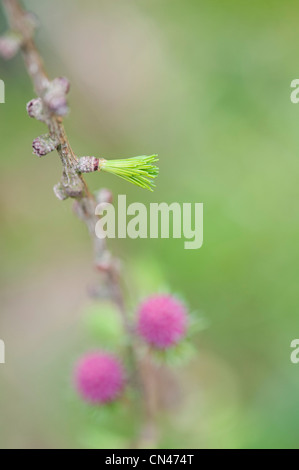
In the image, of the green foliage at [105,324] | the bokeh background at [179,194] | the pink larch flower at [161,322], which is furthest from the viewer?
the bokeh background at [179,194]

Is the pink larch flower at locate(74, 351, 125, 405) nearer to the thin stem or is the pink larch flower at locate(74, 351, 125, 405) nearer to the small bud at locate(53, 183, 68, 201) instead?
the thin stem

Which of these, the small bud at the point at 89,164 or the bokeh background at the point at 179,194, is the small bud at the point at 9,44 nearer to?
the small bud at the point at 89,164

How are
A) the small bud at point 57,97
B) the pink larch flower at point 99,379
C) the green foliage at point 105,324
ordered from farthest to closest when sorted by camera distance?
1. the green foliage at point 105,324
2. the pink larch flower at point 99,379
3. the small bud at point 57,97

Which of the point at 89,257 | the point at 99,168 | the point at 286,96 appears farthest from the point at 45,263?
the point at 99,168

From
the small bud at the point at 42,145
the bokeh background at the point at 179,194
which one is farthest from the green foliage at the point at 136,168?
the bokeh background at the point at 179,194

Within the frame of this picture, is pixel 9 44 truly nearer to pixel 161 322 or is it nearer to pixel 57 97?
pixel 57 97

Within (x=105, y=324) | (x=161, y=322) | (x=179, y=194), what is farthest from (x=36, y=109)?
(x=179, y=194)
